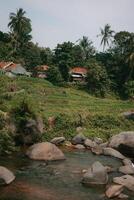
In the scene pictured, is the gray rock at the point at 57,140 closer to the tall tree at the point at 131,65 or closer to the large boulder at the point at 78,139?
the large boulder at the point at 78,139

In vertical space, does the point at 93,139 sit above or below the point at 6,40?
below

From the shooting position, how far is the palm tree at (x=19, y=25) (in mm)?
73625

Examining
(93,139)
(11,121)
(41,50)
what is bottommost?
(93,139)

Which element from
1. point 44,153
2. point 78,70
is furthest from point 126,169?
point 78,70

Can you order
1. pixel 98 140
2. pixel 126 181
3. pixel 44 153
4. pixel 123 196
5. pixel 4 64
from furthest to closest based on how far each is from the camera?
pixel 4 64 < pixel 98 140 < pixel 44 153 < pixel 126 181 < pixel 123 196

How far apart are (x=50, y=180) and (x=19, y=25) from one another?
57158mm

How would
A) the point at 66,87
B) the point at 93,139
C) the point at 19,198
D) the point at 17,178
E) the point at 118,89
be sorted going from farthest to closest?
the point at 118,89 < the point at 66,87 < the point at 93,139 < the point at 17,178 < the point at 19,198

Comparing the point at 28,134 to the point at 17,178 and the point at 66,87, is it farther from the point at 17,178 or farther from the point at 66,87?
the point at 66,87

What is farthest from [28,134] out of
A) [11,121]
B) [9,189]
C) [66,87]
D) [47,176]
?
[66,87]

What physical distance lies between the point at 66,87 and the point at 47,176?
39610 mm

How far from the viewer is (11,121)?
2944 cm

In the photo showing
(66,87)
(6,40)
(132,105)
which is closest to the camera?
(132,105)

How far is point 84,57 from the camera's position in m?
84.1

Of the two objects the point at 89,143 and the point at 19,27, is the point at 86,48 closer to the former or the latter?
the point at 19,27
